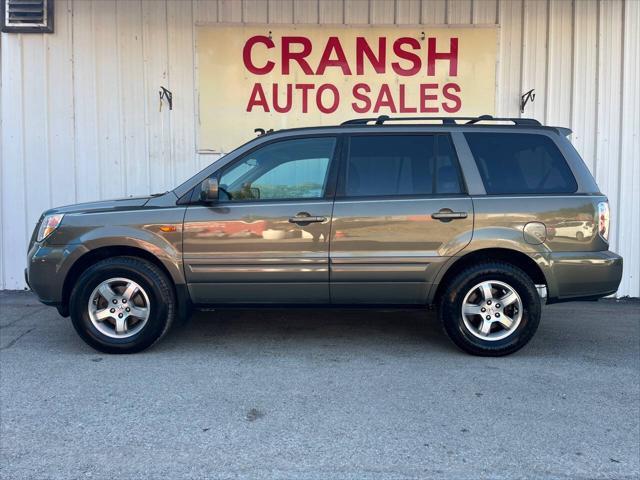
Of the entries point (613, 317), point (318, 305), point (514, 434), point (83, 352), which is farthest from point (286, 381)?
point (613, 317)

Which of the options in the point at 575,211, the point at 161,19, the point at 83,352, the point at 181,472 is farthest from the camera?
the point at 161,19

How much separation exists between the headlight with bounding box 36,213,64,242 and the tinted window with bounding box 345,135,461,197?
2462mm

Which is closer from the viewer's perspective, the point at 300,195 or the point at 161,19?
the point at 300,195

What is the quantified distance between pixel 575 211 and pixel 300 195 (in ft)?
7.40

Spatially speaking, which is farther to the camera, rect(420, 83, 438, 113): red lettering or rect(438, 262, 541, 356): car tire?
rect(420, 83, 438, 113): red lettering

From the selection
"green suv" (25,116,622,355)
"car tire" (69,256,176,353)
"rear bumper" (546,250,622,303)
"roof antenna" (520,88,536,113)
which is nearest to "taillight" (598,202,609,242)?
"green suv" (25,116,622,355)

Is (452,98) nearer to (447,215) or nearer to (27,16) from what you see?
(447,215)

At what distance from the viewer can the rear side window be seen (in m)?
4.64

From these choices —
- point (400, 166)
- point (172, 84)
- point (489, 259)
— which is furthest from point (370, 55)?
point (489, 259)

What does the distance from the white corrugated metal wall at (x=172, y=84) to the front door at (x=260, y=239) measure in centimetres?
301

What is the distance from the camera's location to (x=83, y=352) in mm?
4879

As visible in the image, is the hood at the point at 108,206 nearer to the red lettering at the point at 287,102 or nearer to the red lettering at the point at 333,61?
the red lettering at the point at 287,102

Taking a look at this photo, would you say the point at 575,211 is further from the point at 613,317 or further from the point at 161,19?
the point at 161,19

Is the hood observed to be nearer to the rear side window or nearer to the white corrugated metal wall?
the white corrugated metal wall
